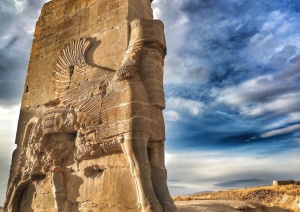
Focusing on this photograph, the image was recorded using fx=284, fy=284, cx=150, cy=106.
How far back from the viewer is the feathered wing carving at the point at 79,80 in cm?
431

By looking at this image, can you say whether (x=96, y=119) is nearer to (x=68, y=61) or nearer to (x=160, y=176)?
(x=160, y=176)

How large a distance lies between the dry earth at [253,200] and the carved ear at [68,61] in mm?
4746

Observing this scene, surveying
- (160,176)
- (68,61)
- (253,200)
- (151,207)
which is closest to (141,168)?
(160,176)

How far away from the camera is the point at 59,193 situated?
4328 mm

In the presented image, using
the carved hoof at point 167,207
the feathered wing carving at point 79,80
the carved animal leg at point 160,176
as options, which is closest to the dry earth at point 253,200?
the carved animal leg at point 160,176

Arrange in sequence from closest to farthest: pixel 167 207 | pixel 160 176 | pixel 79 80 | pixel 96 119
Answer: pixel 167 207, pixel 160 176, pixel 96 119, pixel 79 80

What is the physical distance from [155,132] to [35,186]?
7.89ft

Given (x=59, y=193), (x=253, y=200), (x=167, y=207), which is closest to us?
(x=167, y=207)

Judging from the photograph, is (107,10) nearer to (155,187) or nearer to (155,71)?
(155,71)

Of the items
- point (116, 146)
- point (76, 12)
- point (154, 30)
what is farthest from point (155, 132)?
point (76, 12)

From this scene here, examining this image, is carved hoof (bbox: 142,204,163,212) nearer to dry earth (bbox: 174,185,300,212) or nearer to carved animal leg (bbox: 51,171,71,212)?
carved animal leg (bbox: 51,171,71,212)

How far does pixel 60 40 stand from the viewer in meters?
5.66

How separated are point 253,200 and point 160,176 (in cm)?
878

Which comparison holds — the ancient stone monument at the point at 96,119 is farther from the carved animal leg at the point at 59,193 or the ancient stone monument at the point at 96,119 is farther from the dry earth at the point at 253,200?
the dry earth at the point at 253,200
